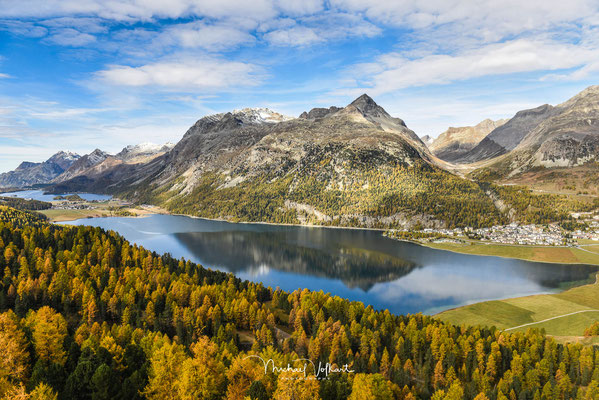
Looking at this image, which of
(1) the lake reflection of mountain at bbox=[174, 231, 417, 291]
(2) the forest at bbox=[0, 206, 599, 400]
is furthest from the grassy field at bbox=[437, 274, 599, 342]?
(1) the lake reflection of mountain at bbox=[174, 231, 417, 291]

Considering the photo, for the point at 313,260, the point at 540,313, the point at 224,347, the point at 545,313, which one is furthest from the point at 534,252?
the point at 224,347

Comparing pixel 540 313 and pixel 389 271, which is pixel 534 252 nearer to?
pixel 389 271

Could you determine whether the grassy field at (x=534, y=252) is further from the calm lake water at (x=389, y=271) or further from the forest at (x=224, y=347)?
the forest at (x=224, y=347)

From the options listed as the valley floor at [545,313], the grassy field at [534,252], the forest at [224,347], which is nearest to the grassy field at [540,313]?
the valley floor at [545,313]

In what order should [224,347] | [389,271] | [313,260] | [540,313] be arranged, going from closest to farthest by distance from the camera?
[224,347] → [540,313] → [389,271] → [313,260]

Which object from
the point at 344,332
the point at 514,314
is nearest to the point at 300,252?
the point at 514,314
